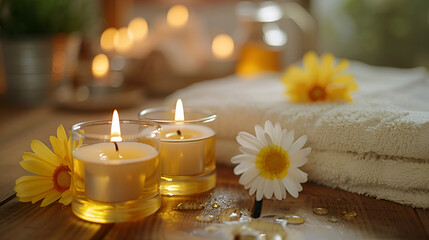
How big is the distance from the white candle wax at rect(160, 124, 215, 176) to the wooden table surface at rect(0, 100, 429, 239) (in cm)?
4

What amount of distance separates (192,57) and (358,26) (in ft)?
2.46

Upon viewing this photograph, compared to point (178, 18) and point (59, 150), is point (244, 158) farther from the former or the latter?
point (178, 18)

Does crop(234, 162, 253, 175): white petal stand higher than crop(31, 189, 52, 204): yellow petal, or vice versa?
crop(234, 162, 253, 175): white petal

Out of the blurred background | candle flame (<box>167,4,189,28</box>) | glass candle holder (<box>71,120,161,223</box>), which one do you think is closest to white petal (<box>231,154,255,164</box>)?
glass candle holder (<box>71,120,161,223</box>)

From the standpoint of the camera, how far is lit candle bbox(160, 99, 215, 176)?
1.87ft

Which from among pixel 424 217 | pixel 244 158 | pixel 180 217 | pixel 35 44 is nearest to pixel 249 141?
pixel 244 158

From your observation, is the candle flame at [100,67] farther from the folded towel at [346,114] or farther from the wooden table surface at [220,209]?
the wooden table surface at [220,209]

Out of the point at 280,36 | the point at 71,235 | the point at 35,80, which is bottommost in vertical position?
the point at 71,235

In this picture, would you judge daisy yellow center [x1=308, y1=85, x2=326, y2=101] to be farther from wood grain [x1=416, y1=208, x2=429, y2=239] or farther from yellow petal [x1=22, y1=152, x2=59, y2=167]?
yellow petal [x1=22, y1=152, x2=59, y2=167]

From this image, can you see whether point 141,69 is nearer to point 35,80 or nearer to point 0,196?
point 35,80

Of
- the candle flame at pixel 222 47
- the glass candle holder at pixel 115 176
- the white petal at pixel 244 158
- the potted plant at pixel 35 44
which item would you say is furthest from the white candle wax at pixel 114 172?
the candle flame at pixel 222 47

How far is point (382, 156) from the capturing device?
1.83 feet

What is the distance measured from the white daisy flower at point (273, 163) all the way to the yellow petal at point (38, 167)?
0.24 m

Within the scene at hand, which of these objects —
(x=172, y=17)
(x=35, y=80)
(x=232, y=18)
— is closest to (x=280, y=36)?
(x=172, y=17)
